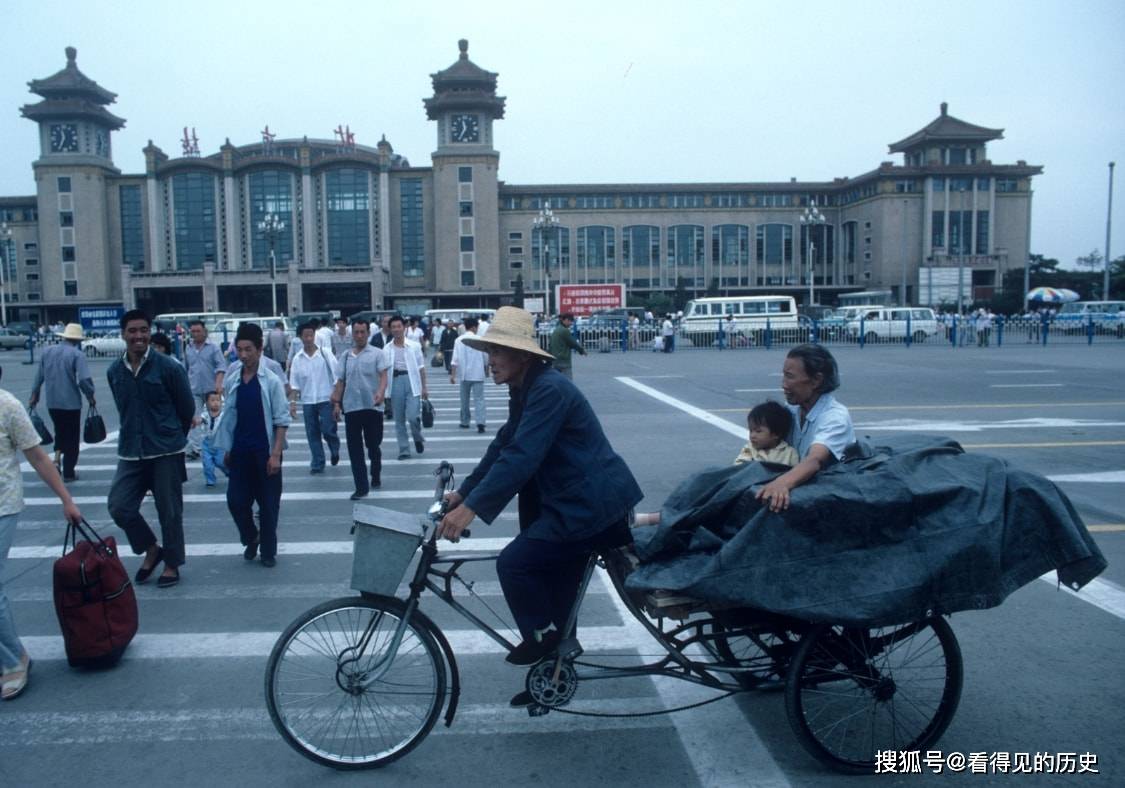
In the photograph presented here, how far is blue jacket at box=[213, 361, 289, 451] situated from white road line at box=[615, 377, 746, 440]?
7.06m

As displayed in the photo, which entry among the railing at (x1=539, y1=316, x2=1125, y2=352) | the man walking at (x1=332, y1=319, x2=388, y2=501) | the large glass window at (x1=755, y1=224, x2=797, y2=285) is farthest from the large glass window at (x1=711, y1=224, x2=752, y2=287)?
the man walking at (x1=332, y1=319, x2=388, y2=501)

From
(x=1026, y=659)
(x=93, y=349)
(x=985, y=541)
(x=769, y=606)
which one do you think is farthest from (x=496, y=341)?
(x=93, y=349)

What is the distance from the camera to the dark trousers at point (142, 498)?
19.7 feet

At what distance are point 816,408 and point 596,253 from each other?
8086cm

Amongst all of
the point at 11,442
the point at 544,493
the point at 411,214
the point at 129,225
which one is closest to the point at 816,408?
the point at 544,493

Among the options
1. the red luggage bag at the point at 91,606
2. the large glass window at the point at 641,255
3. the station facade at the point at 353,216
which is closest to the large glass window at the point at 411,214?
the station facade at the point at 353,216

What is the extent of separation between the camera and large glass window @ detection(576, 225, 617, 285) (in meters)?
83.6

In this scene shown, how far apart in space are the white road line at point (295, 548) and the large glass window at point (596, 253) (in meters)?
77.3

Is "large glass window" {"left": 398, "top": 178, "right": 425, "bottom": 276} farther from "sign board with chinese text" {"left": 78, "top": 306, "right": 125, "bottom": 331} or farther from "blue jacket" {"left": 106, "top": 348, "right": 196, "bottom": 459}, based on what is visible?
"blue jacket" {"left": 106, "top": 348, "right": 196, "bottom": 459}

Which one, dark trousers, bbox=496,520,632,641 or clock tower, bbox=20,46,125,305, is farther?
clock tower, bbox=20,46,125,305

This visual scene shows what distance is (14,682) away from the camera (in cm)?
440

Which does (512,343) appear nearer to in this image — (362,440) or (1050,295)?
(362,440)

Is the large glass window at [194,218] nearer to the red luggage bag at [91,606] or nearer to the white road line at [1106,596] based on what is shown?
the red luggage bag at [91,606]

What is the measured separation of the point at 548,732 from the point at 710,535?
121 cm
